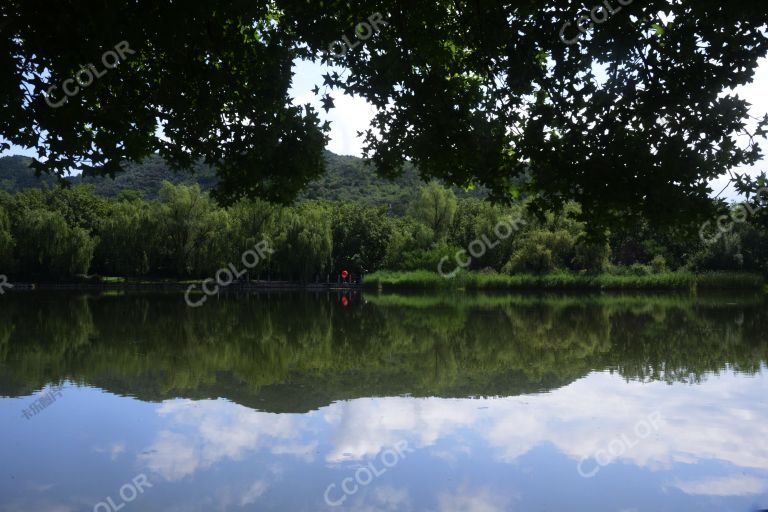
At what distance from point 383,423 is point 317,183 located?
71.3 m

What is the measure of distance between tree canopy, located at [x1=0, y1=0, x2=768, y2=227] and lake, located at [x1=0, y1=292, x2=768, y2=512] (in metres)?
2.17

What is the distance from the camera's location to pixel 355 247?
46.7 meters

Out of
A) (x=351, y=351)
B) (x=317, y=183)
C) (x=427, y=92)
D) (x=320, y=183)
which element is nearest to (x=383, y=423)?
(x=427, y=92)

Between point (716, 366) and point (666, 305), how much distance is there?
46.2ft

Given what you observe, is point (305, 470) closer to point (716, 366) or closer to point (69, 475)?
point (69, 475)

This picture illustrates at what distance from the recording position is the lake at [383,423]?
473 centimetres

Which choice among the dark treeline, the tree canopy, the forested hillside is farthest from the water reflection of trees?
the forested hillside

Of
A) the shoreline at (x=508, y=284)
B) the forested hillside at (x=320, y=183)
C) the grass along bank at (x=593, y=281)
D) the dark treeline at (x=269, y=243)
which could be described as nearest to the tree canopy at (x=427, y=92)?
the shoreline at (x=508, y=284)

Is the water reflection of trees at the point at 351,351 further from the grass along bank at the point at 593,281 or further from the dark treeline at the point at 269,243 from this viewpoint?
the dark treeline at the point at 269,243

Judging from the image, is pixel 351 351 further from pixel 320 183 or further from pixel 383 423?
pixel 320 183

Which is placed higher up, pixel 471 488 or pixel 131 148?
pixel 131 148

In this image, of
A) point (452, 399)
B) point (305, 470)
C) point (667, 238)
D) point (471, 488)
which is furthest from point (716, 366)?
point (667, 238)

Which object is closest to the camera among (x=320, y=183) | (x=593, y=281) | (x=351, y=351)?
(x=351, y=351)

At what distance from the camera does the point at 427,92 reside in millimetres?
6195
